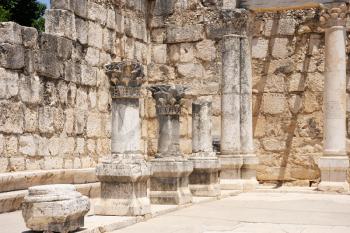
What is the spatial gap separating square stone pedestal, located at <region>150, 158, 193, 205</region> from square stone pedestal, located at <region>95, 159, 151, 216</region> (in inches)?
65.2

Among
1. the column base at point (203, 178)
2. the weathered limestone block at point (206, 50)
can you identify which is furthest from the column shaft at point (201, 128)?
the weathered limestone block at point (206, 50)

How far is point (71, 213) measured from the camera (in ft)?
24.7

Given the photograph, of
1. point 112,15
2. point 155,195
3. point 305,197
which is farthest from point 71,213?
point 112,15

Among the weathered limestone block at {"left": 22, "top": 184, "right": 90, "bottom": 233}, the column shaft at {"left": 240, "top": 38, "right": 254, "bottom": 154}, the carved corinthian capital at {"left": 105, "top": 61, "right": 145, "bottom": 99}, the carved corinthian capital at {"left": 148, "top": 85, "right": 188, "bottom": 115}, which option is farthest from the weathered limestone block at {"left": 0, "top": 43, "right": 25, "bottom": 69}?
the column shaft at {"left": 240, "top": 38, "right": 254, "bottom": 154}

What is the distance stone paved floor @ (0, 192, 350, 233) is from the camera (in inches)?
342

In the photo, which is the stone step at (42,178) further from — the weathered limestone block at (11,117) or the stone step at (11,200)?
the weathered limestone block at (11,117)

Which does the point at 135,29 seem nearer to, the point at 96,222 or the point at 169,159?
the point at 169,159

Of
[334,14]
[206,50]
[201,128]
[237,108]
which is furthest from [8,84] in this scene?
[334,14]

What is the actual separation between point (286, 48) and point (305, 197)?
4826mm

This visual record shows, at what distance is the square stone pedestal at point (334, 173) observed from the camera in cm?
1490

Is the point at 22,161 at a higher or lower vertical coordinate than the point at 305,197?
higher

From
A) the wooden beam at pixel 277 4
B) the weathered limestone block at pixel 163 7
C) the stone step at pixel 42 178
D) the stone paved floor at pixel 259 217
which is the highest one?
the weathered limestone block at pixel 163 7

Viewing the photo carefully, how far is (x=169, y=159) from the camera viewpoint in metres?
11.4

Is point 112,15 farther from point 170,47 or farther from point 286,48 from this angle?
point 286,48
